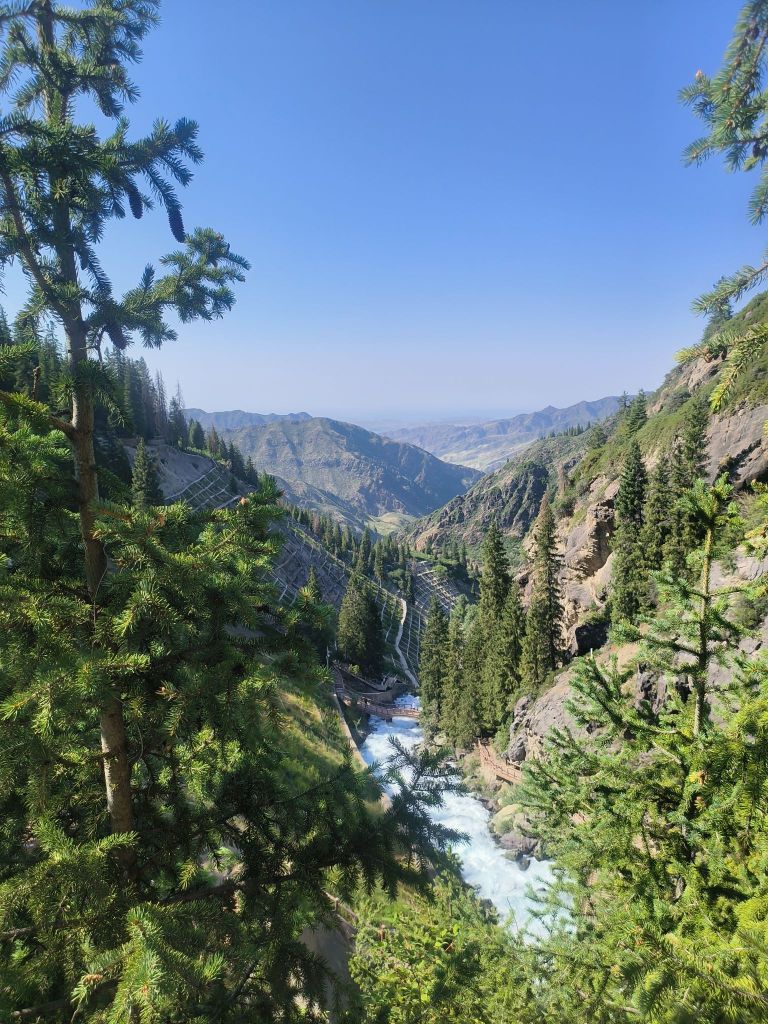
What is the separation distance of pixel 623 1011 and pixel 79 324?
958 centimetres

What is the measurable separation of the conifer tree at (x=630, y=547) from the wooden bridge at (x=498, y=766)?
13.2 metres

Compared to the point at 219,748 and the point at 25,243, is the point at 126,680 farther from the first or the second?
the point at 25,243

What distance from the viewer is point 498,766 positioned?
117 feet

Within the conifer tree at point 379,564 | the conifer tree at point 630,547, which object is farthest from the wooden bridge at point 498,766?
the conifer tree at point 379,564

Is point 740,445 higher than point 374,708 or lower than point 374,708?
higher

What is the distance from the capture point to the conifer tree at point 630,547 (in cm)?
3306

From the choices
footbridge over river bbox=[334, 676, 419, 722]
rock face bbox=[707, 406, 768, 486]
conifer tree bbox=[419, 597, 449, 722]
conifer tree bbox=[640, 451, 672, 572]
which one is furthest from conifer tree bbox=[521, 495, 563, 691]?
footbridge over river bbox=[334, 676, 419, 722]

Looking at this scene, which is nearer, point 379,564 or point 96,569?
point 96,569

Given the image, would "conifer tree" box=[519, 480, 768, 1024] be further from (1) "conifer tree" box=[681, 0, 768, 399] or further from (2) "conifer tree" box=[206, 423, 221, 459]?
(2) "conifer tree" box=[206, 423, 221, 459]

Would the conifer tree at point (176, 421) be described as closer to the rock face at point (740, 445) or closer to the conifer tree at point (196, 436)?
the conifer tree at point (196, 436)

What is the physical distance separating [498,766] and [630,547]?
1907cm

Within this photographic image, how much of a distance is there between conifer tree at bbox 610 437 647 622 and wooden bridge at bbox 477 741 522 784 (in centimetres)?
1320

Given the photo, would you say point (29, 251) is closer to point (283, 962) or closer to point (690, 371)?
point (283, 962)

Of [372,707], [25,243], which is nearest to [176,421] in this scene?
[372,707]
